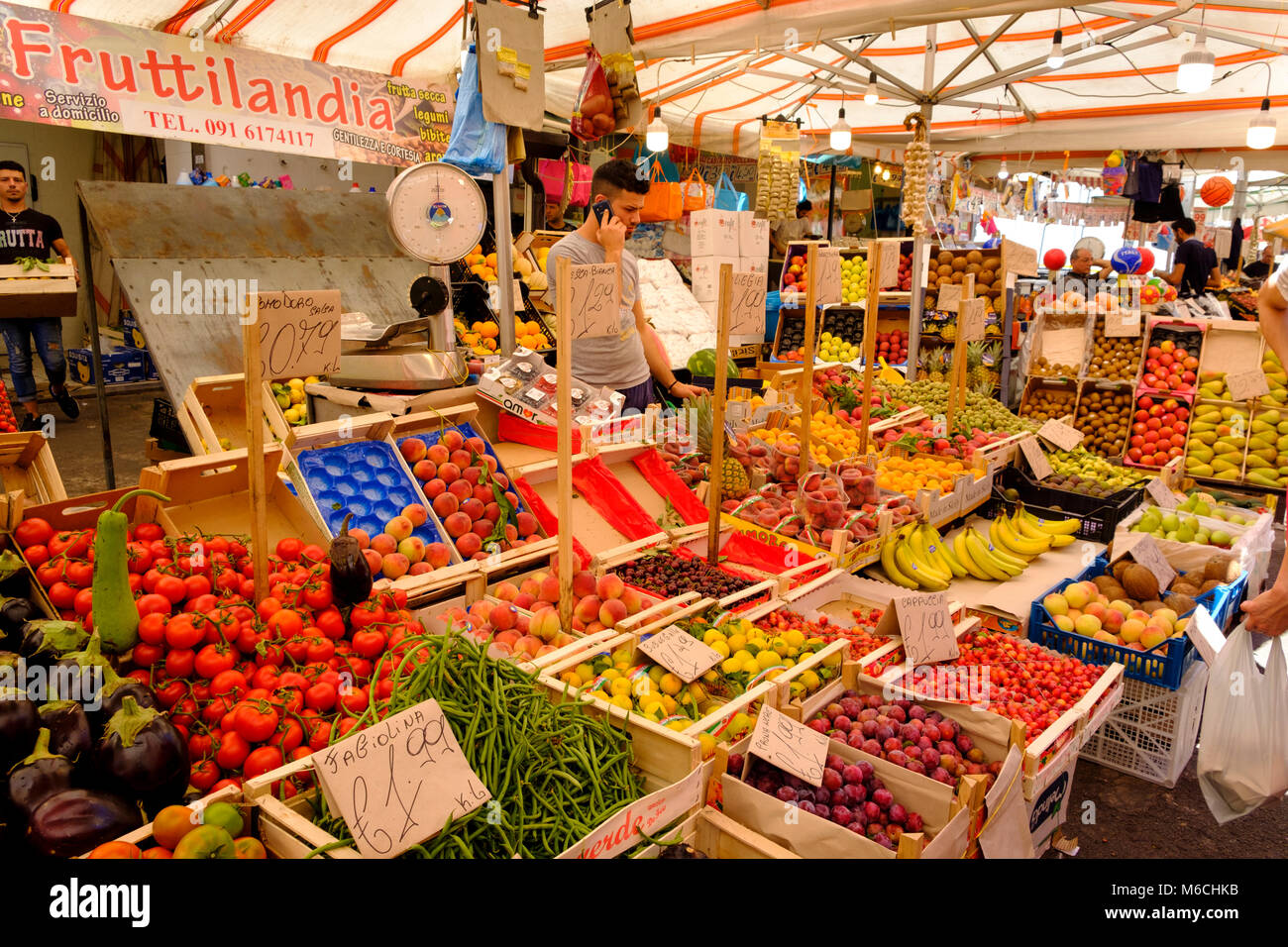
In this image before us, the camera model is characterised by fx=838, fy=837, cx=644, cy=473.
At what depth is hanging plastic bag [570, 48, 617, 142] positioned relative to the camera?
506 cm

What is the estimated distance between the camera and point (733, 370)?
5.79 metres

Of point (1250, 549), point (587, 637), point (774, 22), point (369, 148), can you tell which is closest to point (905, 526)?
point (1250, 549)

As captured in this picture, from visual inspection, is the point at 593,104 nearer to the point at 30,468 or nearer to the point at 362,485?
the point at 362,485

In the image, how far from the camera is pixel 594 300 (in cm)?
241

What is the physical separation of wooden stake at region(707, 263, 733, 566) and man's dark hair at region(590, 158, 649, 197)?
0.97 meters

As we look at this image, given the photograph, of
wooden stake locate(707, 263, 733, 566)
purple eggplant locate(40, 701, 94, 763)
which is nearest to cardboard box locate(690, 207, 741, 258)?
wooden stake locate(707, 263, 733, 566)

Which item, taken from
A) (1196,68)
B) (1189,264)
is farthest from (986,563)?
(1189,264)

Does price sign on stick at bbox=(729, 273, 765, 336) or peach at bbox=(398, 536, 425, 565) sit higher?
price sign on stick at bbox=(729, 273, 765, 336)

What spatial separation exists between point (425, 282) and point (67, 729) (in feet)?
7.66

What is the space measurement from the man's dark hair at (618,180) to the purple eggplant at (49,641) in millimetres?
2672

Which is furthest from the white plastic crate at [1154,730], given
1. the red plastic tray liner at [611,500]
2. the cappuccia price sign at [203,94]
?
the cappuccia price sign at [203,94]

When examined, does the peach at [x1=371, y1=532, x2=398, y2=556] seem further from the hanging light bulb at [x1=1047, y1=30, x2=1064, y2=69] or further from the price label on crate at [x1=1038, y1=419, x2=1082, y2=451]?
the hanging light bulb at [x1=1047, y1=30, x2=1064, y2=69]

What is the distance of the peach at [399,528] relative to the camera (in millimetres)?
2723
